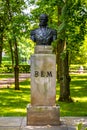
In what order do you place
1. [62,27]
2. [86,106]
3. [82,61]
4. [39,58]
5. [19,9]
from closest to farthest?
[39,58]
[62,27]
[86,106]
[19,9]
[82,61]

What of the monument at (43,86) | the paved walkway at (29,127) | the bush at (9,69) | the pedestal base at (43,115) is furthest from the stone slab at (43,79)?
the bush at (9,69)

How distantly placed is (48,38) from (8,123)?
2.88 metres

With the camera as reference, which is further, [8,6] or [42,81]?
[8,6]

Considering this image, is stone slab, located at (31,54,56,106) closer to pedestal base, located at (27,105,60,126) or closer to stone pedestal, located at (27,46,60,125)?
stone pedestal, located at (27,46,60,125)

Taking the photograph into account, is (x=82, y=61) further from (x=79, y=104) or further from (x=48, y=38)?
(x=48, y=38)

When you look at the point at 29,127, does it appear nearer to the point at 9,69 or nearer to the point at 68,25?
the point at 68,25

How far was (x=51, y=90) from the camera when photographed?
11.9 metres

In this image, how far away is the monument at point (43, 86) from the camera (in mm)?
11844

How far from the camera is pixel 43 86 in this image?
1192cm

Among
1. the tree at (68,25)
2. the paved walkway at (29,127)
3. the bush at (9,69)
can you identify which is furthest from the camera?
the bush at (9,69)

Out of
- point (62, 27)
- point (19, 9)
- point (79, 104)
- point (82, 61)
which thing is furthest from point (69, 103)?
point (82, 61)

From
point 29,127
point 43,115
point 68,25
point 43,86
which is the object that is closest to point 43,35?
point 43,86

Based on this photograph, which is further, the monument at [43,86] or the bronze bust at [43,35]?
the bronze bust at [43,35]

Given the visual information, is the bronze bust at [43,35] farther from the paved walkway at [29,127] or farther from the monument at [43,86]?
the paved walkway at [29,127]
